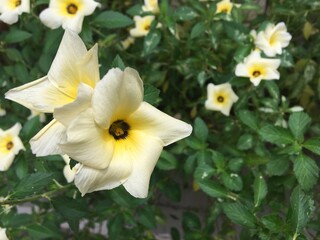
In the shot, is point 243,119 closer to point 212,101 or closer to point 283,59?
point 212,101

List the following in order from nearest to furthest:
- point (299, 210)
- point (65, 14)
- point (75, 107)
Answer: point (75, 107) → point (299, 210) → point (65, 14)

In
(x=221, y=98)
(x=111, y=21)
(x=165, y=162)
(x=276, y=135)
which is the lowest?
(x=165, y=162)

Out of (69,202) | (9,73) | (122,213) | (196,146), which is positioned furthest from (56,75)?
(9,73)

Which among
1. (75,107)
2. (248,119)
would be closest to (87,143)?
(75,107)

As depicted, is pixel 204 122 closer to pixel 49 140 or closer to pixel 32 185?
pixel 32 185

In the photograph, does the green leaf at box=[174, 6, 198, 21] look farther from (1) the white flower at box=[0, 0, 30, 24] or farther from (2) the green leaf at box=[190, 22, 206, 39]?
(1) the white flower at box=[0, 0, 30, 24]

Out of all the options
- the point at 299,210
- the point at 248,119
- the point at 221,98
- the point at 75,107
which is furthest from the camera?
the point at 221,98
